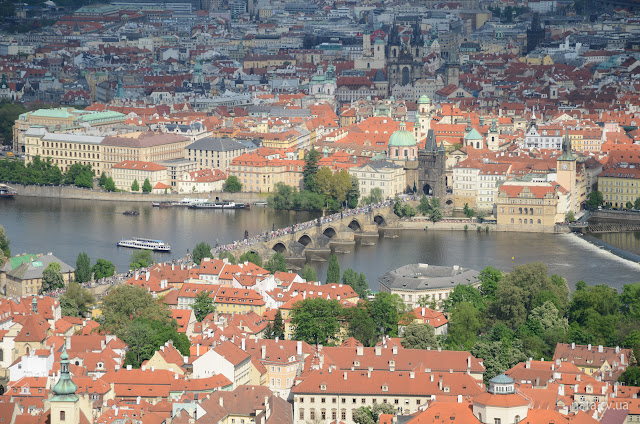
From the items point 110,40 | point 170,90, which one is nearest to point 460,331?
point 170,90

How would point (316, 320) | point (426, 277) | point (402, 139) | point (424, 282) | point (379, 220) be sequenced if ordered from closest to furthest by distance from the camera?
point (316, 320)
point (424, 282)
point (426, 277)
point (379, 220)
point (402, 139)

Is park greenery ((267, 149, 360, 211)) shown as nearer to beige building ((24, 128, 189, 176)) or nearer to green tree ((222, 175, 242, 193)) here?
green tree ((222, 175, 242, 193))

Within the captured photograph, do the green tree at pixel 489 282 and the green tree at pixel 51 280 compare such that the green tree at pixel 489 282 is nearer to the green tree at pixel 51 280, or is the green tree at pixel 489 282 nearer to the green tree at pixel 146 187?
the green tree at pixel 51 280

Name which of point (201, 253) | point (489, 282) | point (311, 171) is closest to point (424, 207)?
point (311, 171)

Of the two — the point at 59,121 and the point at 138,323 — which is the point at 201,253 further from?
the point at 59,121

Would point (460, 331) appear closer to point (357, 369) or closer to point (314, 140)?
point (357, 369)

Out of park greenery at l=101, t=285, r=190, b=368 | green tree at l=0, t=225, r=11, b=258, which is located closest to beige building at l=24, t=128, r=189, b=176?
green tree at l=0, t=225, r=11, b=258

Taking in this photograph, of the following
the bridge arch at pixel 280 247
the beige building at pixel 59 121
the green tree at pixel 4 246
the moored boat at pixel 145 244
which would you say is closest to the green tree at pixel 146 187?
the beige building at pixel 59 121
